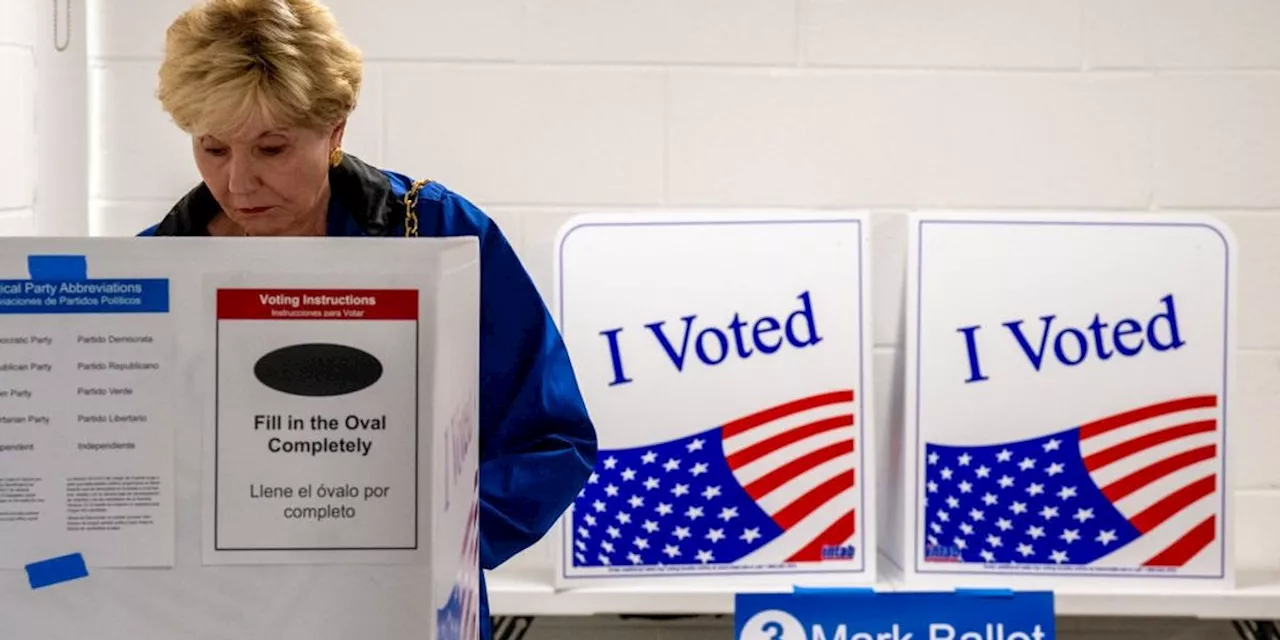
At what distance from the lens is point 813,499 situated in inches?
88.3

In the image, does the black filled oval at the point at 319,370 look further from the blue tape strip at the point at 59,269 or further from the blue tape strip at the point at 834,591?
the blue tape strip at the point at 834,591

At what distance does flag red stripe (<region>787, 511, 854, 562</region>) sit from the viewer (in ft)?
7.33

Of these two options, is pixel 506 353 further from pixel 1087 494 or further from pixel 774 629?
pixel 1087 494

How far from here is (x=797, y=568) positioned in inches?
87.8

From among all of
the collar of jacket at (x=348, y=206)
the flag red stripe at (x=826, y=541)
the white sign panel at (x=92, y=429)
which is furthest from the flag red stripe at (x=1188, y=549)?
the white sign panel at (x=92, y=429)

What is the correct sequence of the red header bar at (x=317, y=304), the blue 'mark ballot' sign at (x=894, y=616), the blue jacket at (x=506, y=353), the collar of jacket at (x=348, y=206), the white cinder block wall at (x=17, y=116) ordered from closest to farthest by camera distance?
the red header bar at (x=317, y=304)
the blue jacket at (x=506, y=353)
the collar of jacket at (x=348, y=206)
the white cinder block wall at (x=17, y=116)
the blue 'mark ballot' sign at (x=894, y=616)

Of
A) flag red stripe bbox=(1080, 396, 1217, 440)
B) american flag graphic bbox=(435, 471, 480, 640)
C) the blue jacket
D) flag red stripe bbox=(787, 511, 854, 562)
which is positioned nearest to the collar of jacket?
the blue jacket

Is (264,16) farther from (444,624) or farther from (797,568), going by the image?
(797,568)

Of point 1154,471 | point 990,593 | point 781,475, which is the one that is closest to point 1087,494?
point 1154,471

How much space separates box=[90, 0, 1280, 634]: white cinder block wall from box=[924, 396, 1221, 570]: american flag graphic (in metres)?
0.30

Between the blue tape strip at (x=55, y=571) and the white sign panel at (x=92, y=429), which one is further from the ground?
the white sign panel at (x=92, y=429)

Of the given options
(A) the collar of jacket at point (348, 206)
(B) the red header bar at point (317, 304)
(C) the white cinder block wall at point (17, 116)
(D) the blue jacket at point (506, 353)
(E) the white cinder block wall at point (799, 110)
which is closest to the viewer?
(B) the red header bar at point (317, 304)

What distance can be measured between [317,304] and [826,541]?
5.53 ft

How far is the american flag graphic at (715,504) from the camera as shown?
7.30ft
